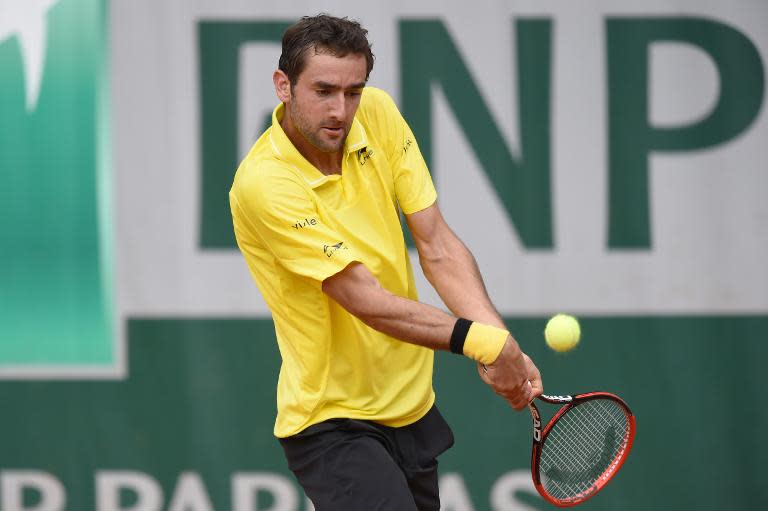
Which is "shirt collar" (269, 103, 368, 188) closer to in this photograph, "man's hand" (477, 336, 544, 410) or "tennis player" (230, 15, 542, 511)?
"tennis player" (230, 15, 542, 511)

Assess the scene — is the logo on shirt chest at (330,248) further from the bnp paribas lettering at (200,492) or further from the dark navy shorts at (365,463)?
the bnp paribas lettering at (200,492)

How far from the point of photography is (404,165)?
3803 mm

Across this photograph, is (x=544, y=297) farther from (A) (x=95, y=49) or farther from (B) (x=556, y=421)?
(A) (x=95, y=49)

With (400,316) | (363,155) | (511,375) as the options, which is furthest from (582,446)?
(363,155)

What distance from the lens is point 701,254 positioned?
5430mm

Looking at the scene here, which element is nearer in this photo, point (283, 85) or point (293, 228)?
point (293, 228)

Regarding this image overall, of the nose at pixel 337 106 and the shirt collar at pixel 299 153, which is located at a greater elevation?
the nose at pixel 337 106

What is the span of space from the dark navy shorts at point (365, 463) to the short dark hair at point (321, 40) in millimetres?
1029

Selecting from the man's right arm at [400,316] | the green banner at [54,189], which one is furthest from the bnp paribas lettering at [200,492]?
the man's right arm at [400,316]

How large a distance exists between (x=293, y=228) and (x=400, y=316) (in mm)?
383

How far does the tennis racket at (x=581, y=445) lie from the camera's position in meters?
3.78

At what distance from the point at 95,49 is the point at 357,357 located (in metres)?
2.58

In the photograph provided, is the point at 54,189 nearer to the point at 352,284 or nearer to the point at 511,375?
the point at 352,284

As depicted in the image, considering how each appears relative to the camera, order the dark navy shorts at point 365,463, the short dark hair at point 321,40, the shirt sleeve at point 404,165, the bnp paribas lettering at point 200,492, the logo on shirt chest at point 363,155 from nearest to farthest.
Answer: the short dark hair at point 321,40, the dark navy shorts at point 365,463, the logo on shirt chest at point 363,155, the shirt sleeve at point 404,165, the bnp paribas lettering at point 200,492
